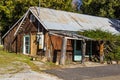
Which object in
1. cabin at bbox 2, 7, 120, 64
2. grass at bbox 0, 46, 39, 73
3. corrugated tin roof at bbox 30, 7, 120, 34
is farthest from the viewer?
corrugated tin roof at bbox 30, 7, 120, 34

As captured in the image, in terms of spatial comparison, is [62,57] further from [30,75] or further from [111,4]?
[111,4]

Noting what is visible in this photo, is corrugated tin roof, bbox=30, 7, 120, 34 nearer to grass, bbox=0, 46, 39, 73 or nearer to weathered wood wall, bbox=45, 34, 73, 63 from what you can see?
weathered wood wall, bbox=45, 34, 73, 63

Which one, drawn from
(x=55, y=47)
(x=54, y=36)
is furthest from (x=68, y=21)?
(x=55, y=47)

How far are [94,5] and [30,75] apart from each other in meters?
34.7

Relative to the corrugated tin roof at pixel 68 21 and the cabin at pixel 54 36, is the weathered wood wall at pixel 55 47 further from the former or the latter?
Result: the corrugated tin roof at pixel 68 21

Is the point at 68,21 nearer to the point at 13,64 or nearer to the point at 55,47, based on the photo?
the point at 55,47

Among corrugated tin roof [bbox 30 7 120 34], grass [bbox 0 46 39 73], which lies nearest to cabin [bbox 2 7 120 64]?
corrugated tin roof [bbox 30 7 120 34]

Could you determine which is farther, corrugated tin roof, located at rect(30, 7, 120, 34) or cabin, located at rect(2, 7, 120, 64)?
corrugated tin roof, located at rect(30, 7, 120, 34)

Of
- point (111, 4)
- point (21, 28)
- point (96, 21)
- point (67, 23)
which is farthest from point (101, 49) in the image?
point (111, 4)

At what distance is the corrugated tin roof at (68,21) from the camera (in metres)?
27.3

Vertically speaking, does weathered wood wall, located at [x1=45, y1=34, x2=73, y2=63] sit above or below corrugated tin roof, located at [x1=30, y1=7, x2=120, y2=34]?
below

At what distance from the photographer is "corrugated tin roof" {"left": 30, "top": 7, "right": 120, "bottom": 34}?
2733 centimetres

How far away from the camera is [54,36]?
26531 millimetres

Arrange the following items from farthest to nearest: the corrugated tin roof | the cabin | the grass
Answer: the corrugated tin roof, the cabin, the grass
